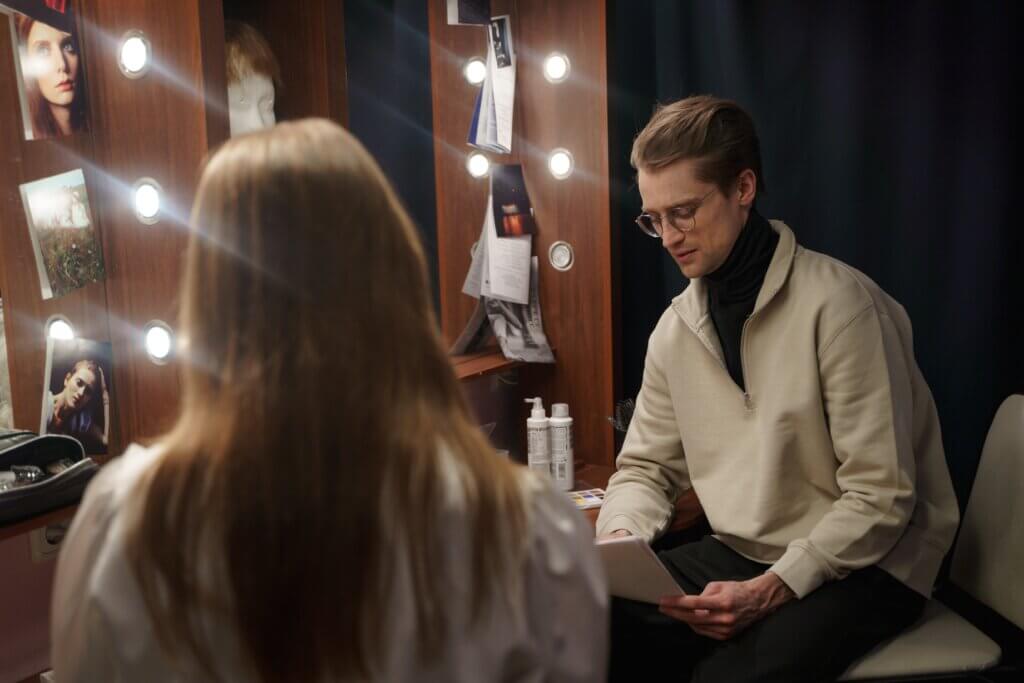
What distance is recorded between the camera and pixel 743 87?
2074 millimetres

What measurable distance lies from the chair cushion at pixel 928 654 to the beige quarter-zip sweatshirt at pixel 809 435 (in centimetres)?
8

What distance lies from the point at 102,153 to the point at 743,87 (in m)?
1.41

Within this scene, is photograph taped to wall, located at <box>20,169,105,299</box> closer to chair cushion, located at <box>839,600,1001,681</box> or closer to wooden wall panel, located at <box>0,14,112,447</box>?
wooden wall panel, located at <box>0,14,112,447</box>

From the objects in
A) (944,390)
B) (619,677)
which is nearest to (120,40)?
(619,677)

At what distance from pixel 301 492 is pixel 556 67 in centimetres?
165

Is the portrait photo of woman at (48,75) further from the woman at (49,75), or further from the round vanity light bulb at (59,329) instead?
the round vanity light bulb at (59,329)

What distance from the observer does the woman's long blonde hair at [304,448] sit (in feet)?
2.31

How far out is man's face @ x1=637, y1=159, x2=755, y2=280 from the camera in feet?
5.17

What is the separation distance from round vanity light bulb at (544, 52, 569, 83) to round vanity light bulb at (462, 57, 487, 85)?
0.19 meters

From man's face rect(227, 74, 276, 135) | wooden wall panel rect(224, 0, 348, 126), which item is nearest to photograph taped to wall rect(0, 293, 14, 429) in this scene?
man's face rect(227, 74, 276, 135)

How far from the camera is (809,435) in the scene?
1507 millimetres

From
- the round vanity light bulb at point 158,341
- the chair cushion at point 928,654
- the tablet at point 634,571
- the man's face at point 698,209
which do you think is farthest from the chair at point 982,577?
the round vanity light bulb at point 158,341

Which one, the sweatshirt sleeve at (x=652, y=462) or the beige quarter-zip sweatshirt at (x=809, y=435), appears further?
the sweatshirt sleeve at (x=652, y=462)

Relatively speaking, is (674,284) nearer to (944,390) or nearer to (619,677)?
(944,390)
